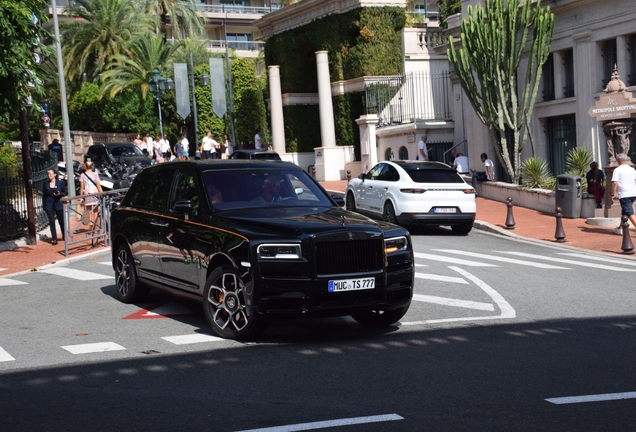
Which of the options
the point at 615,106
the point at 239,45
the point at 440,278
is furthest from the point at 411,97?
the point at 239,45

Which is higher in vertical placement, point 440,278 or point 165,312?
point 165,312

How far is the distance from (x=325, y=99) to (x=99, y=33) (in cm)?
1959

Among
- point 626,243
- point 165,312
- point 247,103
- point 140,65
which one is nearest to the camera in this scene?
point 165,312

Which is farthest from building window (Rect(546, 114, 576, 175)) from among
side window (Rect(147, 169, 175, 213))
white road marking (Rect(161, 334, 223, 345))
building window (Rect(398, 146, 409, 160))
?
white road marking (Rect(161, 334, 223, 345))

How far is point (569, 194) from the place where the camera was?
76.8ft

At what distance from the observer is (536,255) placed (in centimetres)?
1716

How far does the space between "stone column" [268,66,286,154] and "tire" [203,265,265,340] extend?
36.5 meters

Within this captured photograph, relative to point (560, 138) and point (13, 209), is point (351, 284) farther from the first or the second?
point (560, 138)

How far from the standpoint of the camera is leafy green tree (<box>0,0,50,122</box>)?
16.0 meters

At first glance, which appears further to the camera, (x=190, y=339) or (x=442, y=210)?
(x=442, y=210)

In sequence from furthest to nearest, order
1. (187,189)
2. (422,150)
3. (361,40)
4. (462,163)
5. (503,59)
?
(361,40) < (422,150) < (462,163) < (503,59) < (187,189)

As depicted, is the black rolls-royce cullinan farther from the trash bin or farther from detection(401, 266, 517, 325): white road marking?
the trash bin

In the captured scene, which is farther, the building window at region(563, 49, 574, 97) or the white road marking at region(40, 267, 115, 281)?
the building window at region(563, 49, 574, 97)

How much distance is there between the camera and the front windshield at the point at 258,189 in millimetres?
9852
